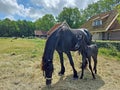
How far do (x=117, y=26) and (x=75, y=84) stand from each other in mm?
21807

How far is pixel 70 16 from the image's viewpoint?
67.1 m

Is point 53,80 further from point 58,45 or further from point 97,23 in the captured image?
point 97,23

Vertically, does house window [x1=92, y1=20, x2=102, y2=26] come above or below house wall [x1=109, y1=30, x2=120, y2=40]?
above

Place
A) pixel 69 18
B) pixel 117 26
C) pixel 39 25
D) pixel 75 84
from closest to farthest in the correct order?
pixel 75 84 → pixel 117 26 → pixel 69 18 → pixel 39 25

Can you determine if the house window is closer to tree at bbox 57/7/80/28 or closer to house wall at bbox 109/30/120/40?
house wall at bbox 109/30/120/40

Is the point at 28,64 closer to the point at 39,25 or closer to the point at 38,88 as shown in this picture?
the point at 38,88

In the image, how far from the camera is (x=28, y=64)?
30.3ft

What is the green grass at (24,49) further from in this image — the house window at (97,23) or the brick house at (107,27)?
the house window at (97,23)

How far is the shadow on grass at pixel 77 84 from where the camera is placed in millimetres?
6090

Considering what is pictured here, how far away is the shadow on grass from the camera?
609 cm

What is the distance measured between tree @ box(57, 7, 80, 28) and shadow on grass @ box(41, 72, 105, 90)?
59.1m

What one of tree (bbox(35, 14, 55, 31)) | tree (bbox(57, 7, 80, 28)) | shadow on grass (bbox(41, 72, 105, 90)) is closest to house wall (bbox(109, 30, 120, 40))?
shadow on grass (bbox(41, 72, 105, 90))

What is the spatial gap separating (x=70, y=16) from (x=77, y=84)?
203 feet

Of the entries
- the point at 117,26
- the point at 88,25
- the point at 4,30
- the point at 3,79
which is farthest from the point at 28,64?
the point at 4,30
